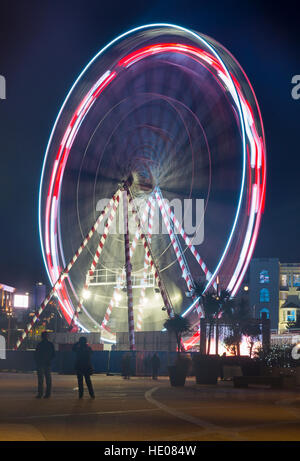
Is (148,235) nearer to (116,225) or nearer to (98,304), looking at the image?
(116,225)

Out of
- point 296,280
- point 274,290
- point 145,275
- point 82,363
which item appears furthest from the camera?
point 296,280

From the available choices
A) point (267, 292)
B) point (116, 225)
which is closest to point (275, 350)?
point (116, 225)

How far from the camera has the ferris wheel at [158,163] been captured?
3125 centimetres

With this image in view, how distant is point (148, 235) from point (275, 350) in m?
12.8

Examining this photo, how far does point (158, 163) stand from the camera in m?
35.2

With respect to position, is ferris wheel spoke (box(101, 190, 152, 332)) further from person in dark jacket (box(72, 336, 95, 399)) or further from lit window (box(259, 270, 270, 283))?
lit window (box(259, 270, 270, 283))

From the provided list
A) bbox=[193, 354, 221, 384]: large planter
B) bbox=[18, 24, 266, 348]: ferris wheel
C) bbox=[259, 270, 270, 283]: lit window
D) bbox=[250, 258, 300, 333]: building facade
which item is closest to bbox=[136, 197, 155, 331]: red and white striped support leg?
bbox=[18, 24, 266, 348]: ferris wheel

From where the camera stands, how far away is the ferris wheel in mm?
31250

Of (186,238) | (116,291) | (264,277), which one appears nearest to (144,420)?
(186,238)

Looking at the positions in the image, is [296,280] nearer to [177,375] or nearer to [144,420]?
[177,375]

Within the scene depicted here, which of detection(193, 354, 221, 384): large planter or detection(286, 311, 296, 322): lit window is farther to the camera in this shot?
detection(286, 311, 296, 322): lit window

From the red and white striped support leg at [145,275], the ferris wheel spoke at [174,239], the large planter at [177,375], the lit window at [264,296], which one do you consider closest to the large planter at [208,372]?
the large planter at [177,375]

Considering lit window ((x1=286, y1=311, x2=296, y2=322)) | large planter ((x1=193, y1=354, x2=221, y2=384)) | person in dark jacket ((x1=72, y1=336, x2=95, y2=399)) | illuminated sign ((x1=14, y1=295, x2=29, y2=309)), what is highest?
illuminated sign ((x1=14, y1=295, x2=29, y2=309))

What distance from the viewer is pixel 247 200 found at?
3077cm
